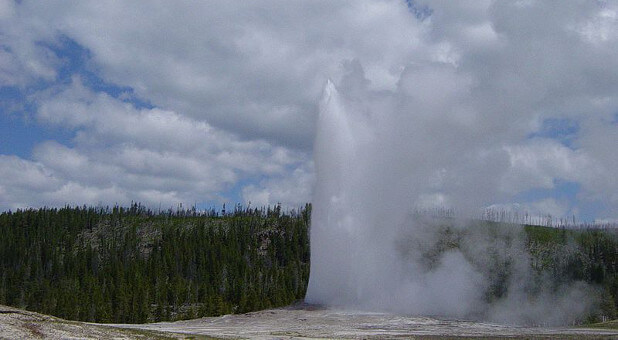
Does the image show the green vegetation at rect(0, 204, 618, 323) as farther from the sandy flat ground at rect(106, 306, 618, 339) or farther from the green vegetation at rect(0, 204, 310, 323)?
the sandy flat ground at rect(106, 306, 618, 339)

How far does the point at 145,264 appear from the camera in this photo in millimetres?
119625

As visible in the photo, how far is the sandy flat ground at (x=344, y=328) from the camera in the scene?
104 feet

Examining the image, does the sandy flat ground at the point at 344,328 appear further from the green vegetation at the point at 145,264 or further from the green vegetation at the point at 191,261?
the green vegetation at the point at 145,264

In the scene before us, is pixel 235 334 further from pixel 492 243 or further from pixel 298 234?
pixel 298 234

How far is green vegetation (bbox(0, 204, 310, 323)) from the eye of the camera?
267 feet

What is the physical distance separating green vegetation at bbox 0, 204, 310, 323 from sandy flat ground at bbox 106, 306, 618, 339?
107 ft

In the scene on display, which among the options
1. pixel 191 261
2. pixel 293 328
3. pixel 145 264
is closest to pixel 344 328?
pixel 293 328

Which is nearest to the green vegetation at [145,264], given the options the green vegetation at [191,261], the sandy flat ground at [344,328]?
the green vegetation at [191,261]

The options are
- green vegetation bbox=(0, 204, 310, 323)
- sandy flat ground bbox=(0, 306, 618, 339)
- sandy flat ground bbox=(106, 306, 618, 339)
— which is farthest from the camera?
green vegetation bbox=(0, 204, 310, 323)

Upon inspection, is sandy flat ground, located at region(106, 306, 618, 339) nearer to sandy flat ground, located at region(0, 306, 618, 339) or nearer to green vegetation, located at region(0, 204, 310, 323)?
sandy flat ground, located at region(0, 306, 618, 339)

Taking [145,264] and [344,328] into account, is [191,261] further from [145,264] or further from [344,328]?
[344,328]

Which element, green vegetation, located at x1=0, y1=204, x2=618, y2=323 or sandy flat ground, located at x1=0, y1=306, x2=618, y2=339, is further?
green vegetation, located at x1=0, y1=204, x2=618, y2=323

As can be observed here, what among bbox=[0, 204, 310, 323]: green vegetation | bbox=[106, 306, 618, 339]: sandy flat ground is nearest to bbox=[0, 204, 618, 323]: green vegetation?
bbox=[0, 204, 310, 323]: green vegetation

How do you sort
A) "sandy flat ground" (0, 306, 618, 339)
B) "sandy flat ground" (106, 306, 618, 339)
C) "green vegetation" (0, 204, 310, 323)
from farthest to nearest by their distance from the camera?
"green vegetation" (0, 204, 310, 323)
"sandy flat ground" (106, 306, 618, 339)
"sandy flat ground" (0, 306, 618, 339)
